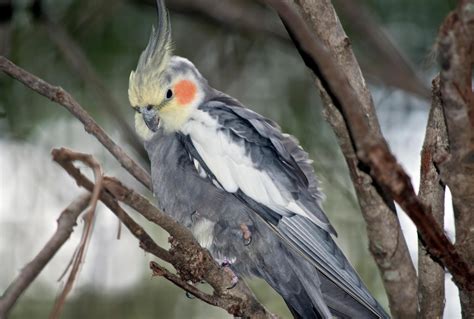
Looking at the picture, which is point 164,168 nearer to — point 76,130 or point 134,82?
point 134,82

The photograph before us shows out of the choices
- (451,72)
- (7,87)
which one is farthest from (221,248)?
(7,87)

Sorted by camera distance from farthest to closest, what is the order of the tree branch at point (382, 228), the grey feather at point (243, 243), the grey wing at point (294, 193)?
the grey feather at point (243, 243)
the grey wing at point (294, 193)
the tree branch at point (382, 228)

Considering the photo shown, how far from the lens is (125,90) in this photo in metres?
4.18

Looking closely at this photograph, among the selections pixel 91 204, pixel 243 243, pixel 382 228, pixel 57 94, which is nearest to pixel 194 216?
pixel 243 243

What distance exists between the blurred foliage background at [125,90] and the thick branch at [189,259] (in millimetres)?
1371

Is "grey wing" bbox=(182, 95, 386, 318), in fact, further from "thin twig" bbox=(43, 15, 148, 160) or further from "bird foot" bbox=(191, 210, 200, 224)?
"thin twig" bbox=(43, 15, 148, 160)

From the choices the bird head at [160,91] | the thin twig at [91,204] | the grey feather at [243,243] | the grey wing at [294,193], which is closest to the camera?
the thin twig at [91,204]

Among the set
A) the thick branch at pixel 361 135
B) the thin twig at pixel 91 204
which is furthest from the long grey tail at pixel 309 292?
the thin twig at pixel 91 204

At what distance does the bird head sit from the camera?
3.04 m

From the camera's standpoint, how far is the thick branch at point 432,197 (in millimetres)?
2092

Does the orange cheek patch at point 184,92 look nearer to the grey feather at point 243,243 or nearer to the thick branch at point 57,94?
the grey feather at point 243,243

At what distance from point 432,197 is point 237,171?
81cm

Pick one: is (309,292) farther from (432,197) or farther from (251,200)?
(432,197)

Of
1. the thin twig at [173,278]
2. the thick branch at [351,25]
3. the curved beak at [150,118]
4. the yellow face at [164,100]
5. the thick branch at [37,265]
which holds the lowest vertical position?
the thick branch at [37,265]
